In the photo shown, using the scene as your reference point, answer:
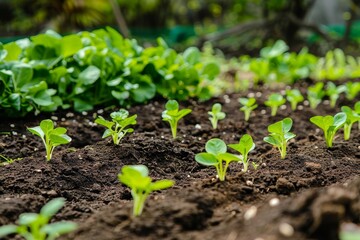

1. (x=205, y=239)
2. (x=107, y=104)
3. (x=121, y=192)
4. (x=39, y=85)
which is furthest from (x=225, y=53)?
(x=205, y=239)

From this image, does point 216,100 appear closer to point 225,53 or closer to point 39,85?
point 39,85

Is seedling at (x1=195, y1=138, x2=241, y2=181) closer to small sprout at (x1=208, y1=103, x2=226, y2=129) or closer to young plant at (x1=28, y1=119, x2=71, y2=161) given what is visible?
young plant at (x1=28, y1=119, x2=71, y2=161)

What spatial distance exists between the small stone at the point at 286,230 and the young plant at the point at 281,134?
82cm

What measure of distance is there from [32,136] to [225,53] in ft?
15.9

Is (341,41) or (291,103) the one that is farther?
(341,41)

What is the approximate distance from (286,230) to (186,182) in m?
0.82

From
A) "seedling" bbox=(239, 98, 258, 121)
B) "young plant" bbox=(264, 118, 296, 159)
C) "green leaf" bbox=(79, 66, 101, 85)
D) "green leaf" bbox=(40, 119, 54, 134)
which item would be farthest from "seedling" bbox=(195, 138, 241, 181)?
"green leaf" bbox=(79, 66, 101, 85)

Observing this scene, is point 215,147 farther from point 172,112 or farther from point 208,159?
point 172,112

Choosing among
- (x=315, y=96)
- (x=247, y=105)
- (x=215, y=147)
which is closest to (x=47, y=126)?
(x=215, y=147)

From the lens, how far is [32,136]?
7.78 feet

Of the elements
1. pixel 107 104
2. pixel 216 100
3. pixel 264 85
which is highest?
pixel 107 104

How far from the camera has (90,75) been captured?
2.67m

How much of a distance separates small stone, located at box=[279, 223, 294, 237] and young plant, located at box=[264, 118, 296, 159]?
822 millimetres

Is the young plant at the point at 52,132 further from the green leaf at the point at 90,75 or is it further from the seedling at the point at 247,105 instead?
the seedling at the point at 247,105
